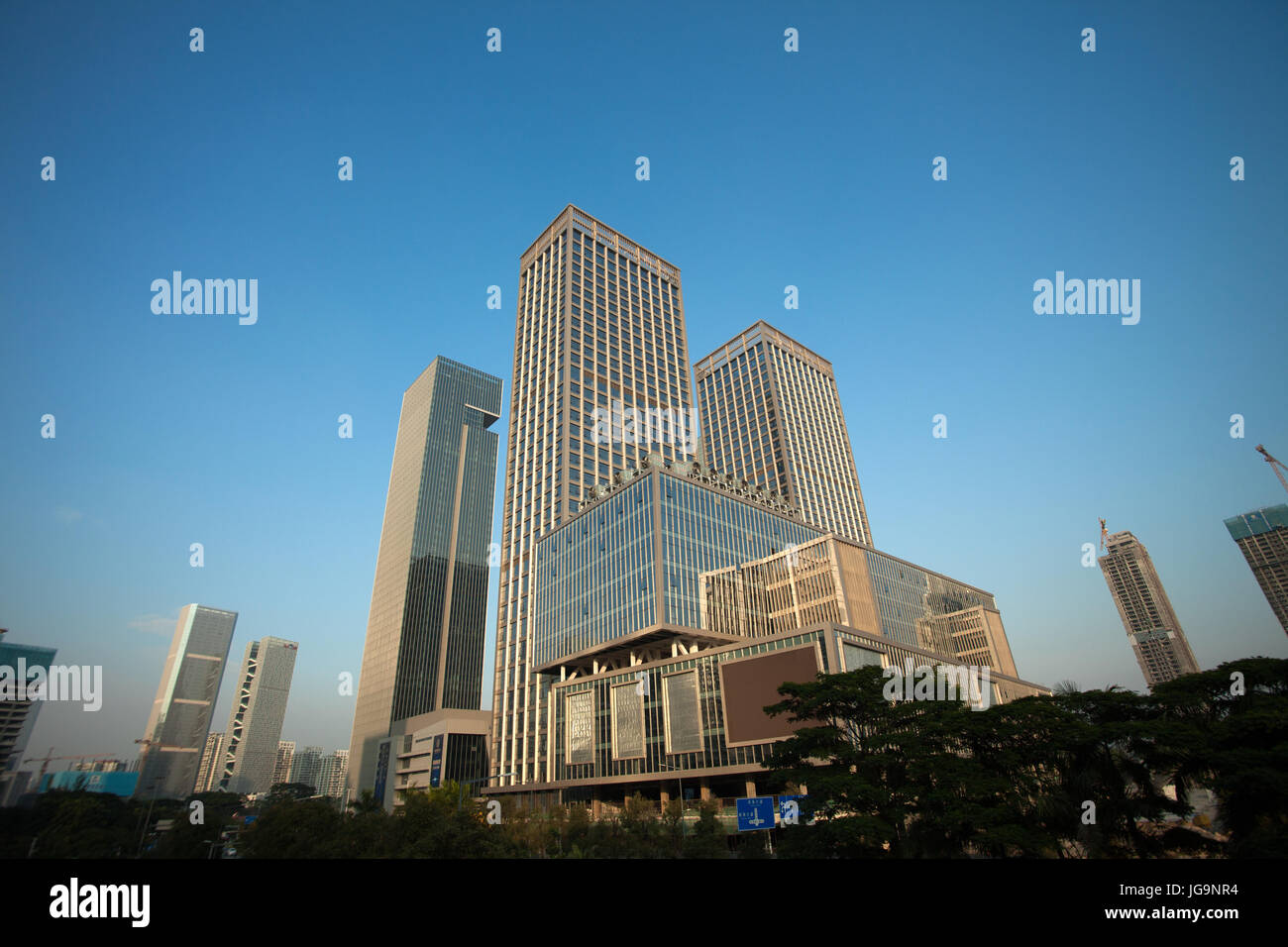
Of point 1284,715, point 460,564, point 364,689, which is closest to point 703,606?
point 1284,715

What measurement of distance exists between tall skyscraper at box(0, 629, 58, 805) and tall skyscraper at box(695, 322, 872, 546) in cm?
11965

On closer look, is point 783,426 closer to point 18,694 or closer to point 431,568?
point 431,568

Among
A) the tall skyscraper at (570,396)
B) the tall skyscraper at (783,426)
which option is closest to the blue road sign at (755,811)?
the tall skyscraper at (570,396)

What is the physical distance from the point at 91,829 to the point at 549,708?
55111mm

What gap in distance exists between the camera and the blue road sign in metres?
37.2

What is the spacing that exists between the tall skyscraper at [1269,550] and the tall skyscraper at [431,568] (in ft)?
726

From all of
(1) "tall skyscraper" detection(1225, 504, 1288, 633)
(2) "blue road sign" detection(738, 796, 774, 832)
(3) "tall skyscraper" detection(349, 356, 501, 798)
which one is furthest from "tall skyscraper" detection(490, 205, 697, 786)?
(1) "tall skyscraper" detection(1225, 504, 1288, 633)

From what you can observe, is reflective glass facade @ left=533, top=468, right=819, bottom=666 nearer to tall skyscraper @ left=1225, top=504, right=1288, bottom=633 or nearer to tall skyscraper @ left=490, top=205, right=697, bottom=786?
tall skyscraper @ left=490, top=205, right=697, bottom=786

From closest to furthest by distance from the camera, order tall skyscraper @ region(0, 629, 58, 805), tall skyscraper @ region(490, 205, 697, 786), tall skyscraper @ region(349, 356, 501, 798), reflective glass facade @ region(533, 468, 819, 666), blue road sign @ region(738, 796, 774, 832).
→ 1. tall skyscraper @ region(0, 629, 58, 805)
2. blue road sign @ region(738, 796, 774, 832)
3. reflective glass facade @ region(533, 468, 819, 666)
4. tall skyscraper @ region(490, 205, 697, 786)
5. tall skyscraper @ region(349, 356, 501, 798)

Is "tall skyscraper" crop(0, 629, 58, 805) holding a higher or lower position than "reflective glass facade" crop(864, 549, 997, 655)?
lower

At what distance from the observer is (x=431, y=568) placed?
163m

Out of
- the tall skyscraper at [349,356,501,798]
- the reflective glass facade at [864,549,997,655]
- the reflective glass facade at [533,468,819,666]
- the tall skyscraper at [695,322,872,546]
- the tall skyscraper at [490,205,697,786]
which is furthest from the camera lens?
the tall skyscraper at [349,356,501,798]

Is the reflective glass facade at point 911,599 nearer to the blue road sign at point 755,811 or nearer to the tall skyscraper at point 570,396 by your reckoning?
the blue road sign at point 755,811
